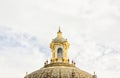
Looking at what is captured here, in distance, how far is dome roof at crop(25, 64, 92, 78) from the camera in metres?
81.8

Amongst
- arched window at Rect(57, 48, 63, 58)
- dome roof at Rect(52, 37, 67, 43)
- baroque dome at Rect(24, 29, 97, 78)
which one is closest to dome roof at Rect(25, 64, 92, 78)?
baroque dome at Rect(24, 29, 97, 78)

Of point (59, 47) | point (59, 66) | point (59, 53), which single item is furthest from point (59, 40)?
point (59, 66)

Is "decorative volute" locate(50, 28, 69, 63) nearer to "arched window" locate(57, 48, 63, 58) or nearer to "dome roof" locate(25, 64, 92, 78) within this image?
"arched window" locate(57, 48, 63, 58)

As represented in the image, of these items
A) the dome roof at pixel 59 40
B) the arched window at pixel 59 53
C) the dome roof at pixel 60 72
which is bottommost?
the dome roof at pixel 60 72

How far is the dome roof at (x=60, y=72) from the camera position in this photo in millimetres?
81750

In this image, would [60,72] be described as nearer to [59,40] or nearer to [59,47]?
[59,47]

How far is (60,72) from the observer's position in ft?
271

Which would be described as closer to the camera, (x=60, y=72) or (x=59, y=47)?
(x=60, y=72)

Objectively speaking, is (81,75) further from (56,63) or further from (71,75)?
(56,63)

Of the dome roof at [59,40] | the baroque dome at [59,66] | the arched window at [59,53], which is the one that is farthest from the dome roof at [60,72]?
the dome roof at [59,40]

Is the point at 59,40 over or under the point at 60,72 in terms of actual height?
over

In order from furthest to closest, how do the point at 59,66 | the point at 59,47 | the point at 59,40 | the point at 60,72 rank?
the point at 59,40 < the point at 59,47 < the point at 59,66 < the point at 60,72

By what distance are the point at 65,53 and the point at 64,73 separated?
472 inches

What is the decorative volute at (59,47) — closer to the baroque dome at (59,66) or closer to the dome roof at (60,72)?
the baroque dome at (59,66)
